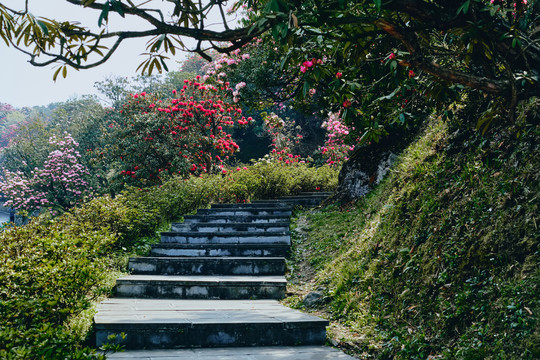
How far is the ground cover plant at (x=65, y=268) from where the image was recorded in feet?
8.81

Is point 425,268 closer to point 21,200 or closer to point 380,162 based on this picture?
point 380,162

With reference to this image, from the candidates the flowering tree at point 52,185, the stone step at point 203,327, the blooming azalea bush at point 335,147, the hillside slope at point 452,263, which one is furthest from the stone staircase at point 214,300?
the flowering tree at point 52,185

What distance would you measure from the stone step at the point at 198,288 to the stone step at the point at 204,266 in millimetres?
594

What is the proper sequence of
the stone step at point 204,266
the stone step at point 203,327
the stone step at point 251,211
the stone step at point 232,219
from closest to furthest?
the stone step at point 203,327, the stone step at point 204,266, the stone step at point 232,219, the stone step at point 251,211

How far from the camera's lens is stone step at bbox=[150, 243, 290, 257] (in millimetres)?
6586

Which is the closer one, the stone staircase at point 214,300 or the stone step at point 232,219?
the stone staircase at point 214,300

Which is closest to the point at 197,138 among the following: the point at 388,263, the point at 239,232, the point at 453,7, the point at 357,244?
the point at 239,232

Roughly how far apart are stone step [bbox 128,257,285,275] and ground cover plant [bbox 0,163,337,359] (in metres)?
0.31

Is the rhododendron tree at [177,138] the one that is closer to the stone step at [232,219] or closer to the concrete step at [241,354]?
the stone step at [232,219]

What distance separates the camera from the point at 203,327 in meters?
3.63

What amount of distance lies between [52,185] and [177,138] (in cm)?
1426

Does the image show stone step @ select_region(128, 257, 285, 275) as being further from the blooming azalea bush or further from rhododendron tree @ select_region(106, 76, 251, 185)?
the blooming azalea bush

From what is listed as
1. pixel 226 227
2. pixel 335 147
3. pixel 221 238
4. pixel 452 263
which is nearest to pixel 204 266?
pixel 221 238

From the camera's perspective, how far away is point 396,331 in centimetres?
336
